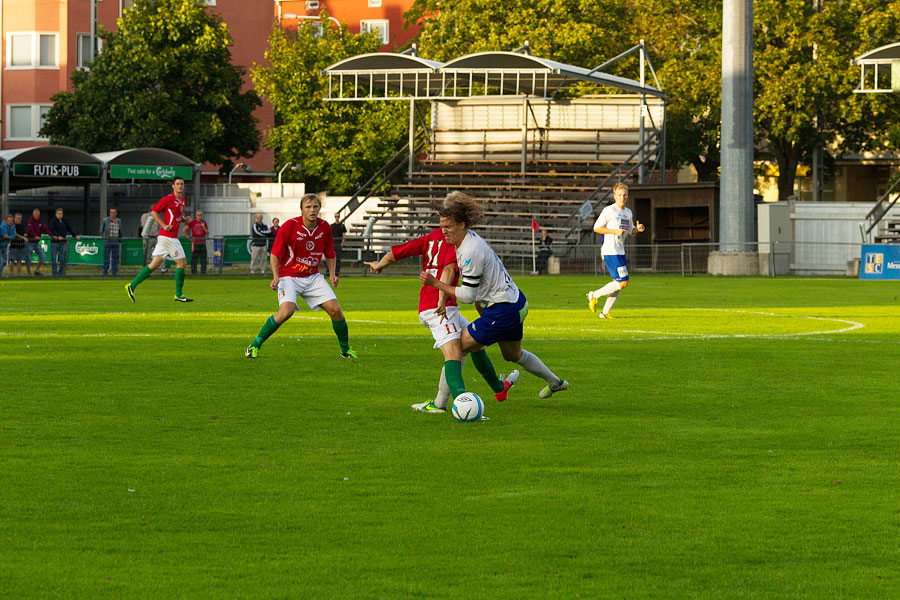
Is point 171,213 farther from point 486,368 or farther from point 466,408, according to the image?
point 466,408

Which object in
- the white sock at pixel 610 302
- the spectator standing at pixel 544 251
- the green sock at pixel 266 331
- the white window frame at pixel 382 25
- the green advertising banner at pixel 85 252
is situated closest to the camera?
the green sock at pixel 266 331

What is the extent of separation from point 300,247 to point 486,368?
15.5 ft

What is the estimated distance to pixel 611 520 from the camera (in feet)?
23.9

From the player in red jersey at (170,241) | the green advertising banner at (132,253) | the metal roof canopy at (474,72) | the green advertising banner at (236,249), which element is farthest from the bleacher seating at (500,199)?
the player in red jersey at (170,241)

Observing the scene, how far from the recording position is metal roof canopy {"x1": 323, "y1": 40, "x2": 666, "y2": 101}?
4797 cm

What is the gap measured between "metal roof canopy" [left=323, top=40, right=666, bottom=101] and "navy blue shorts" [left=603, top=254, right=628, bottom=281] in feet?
83.4

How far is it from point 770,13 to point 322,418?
4708 centimetres

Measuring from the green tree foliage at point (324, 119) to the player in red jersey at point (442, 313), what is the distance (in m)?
56.6

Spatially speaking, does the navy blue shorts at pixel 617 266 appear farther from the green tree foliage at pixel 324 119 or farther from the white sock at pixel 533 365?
the green tree foliage at pixel 324 119

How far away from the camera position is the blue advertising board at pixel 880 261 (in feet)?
128

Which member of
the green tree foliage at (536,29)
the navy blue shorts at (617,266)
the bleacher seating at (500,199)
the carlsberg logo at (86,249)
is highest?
the green tree foliage at (536,29)

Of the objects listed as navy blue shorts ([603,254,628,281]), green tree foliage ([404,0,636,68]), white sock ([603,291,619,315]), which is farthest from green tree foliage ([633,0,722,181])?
white sock ([603,291,619,315])

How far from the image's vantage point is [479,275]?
10656 mm

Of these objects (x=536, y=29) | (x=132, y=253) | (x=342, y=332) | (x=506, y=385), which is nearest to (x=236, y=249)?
(x=132, y=253)
